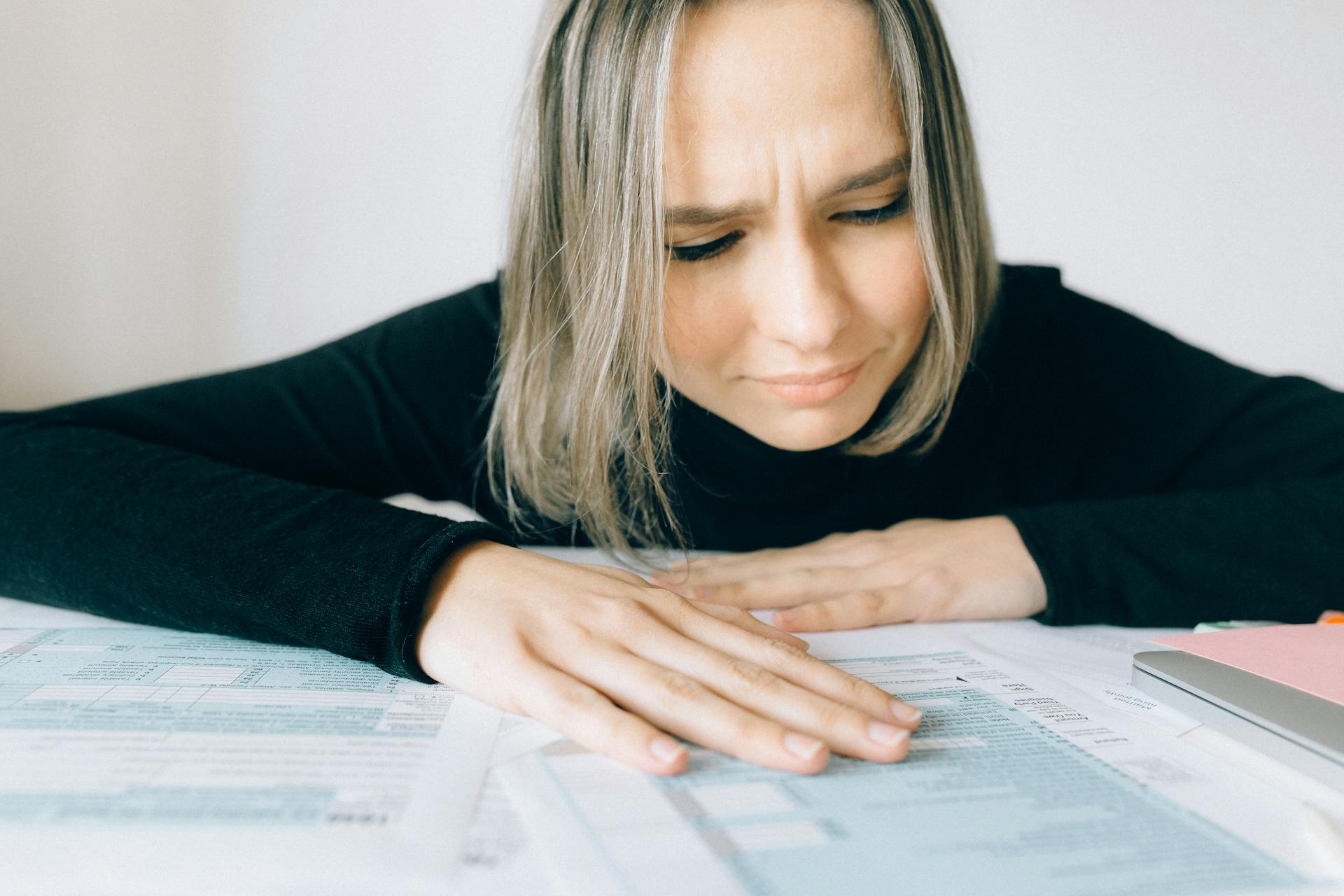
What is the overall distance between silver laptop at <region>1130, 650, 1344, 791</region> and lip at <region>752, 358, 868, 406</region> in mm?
312

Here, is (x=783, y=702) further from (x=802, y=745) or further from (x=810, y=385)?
(x=810, y=385)

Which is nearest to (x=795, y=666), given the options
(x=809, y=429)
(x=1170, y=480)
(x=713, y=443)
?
(x=809, y=429)

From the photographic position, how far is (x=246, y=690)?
1.67 feet

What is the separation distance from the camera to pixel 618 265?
2.43 feet

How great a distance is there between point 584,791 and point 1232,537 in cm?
65

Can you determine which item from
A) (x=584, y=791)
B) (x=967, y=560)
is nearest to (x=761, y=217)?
(x=967, y=560)

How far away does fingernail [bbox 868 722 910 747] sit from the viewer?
0.43 meters

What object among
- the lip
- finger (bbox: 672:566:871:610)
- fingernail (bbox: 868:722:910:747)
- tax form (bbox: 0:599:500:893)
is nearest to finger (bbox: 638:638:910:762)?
fingernail (bbox: 868:722:910:747)

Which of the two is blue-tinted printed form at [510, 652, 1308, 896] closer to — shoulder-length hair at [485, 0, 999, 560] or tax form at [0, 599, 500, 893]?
tax form at [0, 599, 500, 893]

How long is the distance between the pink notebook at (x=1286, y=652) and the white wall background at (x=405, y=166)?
972 millimetres

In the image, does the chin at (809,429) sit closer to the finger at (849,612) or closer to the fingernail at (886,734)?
the finger at (849,612)

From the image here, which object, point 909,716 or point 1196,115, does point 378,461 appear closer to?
point 909,716

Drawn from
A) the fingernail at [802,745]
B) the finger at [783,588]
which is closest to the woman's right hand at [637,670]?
the fingernail at [802,745]

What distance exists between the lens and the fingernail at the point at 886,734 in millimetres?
427
